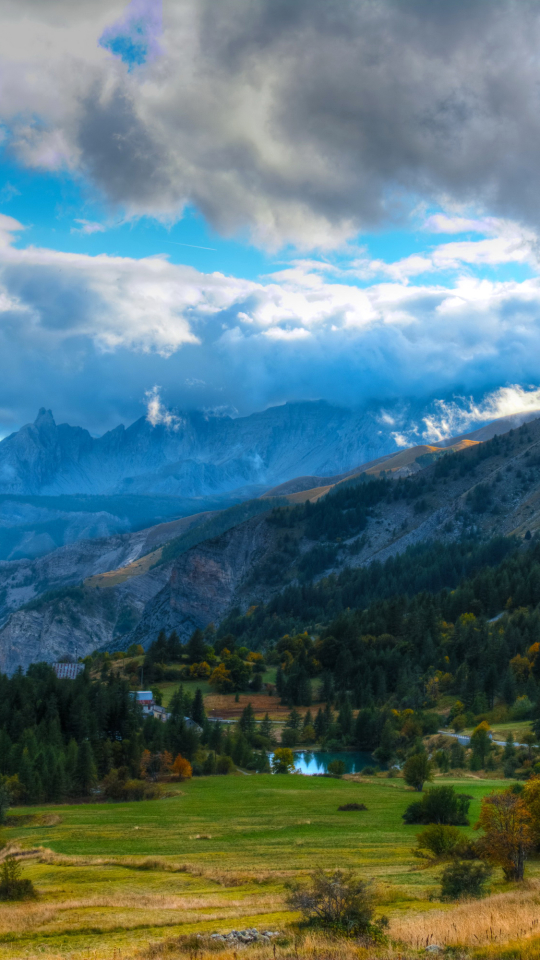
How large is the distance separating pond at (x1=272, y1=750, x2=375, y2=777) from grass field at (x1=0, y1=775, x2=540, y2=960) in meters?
34.4

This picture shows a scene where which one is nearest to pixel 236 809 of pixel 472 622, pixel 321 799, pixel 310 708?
pixel 321 799

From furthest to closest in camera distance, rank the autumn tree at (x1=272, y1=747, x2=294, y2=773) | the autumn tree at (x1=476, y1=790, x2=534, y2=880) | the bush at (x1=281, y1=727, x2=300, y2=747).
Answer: the bush at (x1=281, y1=727, x2=300, y2=747)
the autumn tree at (x1=272, y1=747, x2=294, y2=773)
the autumn tree at (x1=476, y1=790, x2=534, y2=880)

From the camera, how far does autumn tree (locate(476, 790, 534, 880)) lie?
32.4m

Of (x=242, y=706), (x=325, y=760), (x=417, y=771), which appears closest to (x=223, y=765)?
(x=325, y=760)

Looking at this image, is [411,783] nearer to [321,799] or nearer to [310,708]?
[321,799]

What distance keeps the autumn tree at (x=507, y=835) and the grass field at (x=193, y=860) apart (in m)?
3.00

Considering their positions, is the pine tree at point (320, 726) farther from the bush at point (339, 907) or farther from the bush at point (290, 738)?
the bush at point (339, 907)

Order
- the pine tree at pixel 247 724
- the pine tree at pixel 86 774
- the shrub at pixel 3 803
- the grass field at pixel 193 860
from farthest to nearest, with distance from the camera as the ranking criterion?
the pine tree at pixel 247 724, the pine tree at pixel 86 774, the shrub at pixel 3 803, the grass field at pixel 193 860

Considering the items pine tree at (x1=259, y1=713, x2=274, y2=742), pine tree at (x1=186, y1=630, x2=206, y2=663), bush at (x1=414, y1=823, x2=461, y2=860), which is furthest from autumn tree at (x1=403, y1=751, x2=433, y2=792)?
pine tree at (x1=186, y1=630, x2=206, y2=663)

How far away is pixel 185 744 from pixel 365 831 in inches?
2042

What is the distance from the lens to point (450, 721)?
119438 mm

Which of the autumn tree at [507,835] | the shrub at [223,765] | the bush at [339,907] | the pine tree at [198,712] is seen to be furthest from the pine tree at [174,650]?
the bush at [339,907]

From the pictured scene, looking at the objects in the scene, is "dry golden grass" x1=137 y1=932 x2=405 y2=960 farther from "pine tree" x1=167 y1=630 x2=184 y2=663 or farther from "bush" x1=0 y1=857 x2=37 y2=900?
"pine tree" x1=167 y1=630 x2=184 y2=663

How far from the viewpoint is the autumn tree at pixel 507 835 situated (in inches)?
1277
